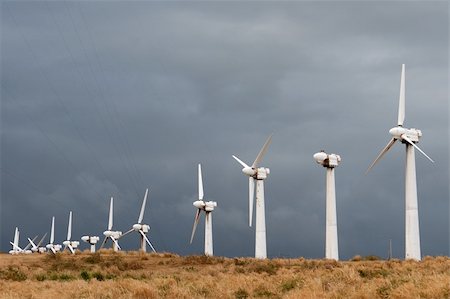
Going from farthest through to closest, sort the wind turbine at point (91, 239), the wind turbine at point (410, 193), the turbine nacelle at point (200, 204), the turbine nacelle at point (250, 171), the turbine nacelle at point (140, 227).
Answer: the wind turbine at point (91, 239) < the turbine nacelle at point (140, 227) < the turbine nacelle at point (200, 204) < the turbine nacelle at point (250, 171) < the wind turbine at point (410, 193)

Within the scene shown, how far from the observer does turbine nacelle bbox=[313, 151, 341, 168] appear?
82219 mm

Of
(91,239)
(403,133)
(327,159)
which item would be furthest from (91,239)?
(403,133)

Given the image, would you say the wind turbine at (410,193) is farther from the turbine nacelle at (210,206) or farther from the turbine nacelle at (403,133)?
the turbine nacelle at (210,206)

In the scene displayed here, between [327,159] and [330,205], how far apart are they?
21.0ft

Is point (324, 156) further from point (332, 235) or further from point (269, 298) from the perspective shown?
point (269, 298)

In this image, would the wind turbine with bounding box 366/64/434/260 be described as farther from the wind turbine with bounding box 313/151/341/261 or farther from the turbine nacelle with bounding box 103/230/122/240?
the turbine nacelle with bounding box 103/230/122/240

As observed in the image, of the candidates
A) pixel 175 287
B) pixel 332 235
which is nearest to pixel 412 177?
pixel 332 235

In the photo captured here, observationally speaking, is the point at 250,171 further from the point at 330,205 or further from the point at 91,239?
the point at 91,239

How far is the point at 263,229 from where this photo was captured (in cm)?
8994

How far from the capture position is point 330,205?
7844cm

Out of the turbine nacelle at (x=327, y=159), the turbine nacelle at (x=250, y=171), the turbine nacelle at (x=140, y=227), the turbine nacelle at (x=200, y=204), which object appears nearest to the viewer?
the turbine nacelle at (x=327, y=159)

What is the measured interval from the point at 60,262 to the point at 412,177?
37.0 metres

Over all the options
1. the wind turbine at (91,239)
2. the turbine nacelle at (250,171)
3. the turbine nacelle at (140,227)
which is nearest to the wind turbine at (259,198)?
the turbine nacelle at (250,171)

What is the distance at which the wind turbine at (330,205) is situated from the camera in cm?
7588
